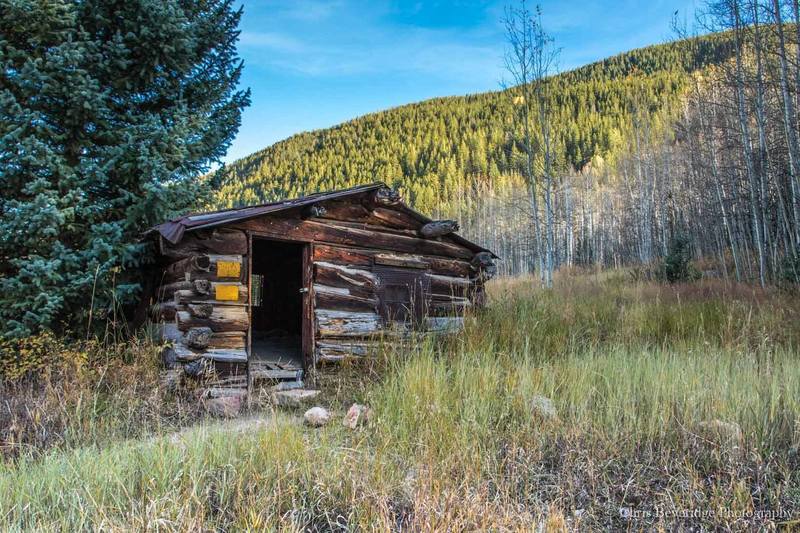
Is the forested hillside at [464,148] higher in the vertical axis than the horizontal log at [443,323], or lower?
higher

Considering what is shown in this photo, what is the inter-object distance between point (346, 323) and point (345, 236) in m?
1.53

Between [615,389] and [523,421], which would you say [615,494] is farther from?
[615,389]

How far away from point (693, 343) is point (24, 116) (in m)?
10.2

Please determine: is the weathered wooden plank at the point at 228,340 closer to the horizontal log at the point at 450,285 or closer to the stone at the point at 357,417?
the stone at the point at 357,417

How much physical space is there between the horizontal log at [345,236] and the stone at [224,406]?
101 inches

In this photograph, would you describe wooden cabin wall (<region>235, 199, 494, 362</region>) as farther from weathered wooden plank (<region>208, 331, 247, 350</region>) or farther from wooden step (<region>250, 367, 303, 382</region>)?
weathered wooden plank (<region>208, 331, 247, 350</region>)

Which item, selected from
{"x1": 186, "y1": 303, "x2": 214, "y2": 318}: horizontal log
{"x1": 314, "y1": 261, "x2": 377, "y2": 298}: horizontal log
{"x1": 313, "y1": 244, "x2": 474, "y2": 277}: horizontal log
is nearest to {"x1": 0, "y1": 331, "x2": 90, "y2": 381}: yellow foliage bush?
{"x1": 186, "y1": 303, "x2": 214, "y2": 318}: horizontal log

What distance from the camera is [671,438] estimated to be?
346 cm

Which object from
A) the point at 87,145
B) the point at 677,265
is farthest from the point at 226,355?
the point at 677,265

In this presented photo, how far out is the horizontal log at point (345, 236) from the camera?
7219 millimetres

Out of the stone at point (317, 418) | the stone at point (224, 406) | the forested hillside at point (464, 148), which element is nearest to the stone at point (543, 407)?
the stone at point (317, 418)

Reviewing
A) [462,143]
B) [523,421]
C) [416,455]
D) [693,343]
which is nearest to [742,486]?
[523,421]

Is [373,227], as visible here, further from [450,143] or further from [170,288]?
[450,143]

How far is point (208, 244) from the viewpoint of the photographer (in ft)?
22.0
